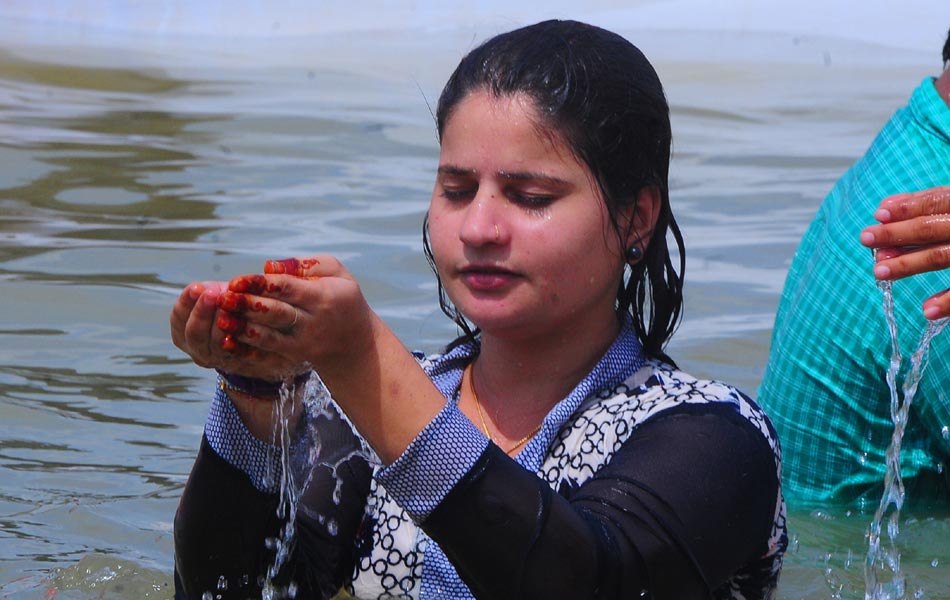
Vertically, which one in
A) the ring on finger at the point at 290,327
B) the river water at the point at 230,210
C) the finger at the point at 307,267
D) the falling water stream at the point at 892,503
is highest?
the finger at the point at 307,267

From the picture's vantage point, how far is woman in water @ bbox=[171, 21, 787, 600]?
7.20 ft

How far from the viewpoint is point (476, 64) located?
2730 mm

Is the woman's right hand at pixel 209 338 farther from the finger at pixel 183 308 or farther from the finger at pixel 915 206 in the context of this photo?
the finger at pixel 915 206

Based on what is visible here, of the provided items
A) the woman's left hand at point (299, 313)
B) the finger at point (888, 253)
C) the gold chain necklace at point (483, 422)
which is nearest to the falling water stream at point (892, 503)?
the finger at point (888, 253)

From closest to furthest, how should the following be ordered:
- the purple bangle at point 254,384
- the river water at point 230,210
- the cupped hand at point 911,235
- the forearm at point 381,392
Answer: the forearm at point 381,392, the purple bangle at point 254,384, the cupped hand at point 911,235, the river water at point 230,210

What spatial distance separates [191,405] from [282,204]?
327cm

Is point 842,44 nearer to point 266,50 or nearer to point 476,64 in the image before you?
point 266,50

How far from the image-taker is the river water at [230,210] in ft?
13.7

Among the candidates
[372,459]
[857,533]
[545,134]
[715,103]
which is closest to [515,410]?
[372,459]

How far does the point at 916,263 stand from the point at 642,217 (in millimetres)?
481

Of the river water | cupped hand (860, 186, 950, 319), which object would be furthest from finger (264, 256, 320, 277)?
the river water

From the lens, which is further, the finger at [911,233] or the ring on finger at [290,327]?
the finger at [911,233]

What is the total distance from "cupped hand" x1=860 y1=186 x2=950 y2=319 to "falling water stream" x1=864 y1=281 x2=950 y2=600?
0.65 meters

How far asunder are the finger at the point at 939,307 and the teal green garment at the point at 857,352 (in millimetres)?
790
